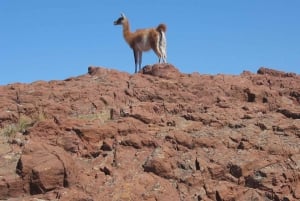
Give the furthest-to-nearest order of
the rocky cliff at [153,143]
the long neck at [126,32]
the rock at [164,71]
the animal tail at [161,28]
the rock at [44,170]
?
the long neck at [126,32] < the animal tail at [161,28] < the rock at [164,71] < the rocky cliff at [153,143] < the rock at [44,170]

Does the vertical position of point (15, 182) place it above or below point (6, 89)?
below

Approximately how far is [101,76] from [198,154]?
22.0ft

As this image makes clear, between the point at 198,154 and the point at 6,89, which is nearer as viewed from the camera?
the point at 198,154

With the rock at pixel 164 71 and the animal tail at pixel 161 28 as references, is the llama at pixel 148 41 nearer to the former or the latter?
the animal tail at pixel 161 28

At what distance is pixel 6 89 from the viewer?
1622cm

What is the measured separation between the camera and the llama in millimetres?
Answer: 20844

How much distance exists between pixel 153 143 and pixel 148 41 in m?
10.2

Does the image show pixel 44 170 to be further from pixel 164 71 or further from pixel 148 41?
pixel 148 41

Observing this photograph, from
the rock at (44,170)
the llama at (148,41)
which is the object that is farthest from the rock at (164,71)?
the rock at (44,170)

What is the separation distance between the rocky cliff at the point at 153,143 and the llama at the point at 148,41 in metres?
5.36

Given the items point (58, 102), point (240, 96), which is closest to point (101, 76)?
point (58, 102)

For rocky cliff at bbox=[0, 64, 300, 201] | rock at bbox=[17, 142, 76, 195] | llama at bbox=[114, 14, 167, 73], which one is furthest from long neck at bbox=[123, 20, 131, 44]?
rock at bbox=[17, 142, 76, 195]

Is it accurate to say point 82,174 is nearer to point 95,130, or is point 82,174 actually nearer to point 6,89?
point 95,130

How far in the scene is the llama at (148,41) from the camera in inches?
821
